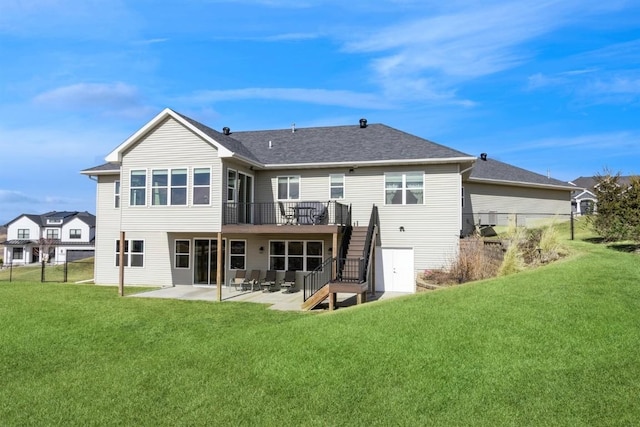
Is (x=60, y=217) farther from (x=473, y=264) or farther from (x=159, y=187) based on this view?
(x=473, y=264)

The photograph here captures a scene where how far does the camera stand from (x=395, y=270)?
18203mm

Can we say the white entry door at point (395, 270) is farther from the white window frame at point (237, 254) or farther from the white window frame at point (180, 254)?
the white window frame at point (180, 254)

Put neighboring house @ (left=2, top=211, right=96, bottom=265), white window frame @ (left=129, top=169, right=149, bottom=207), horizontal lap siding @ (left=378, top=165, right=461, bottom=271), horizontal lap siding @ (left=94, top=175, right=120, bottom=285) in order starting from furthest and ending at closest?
neighboring house @ (left=2, top=211, right=96, bottom=265), horizontal lap siding @ (left=94, top=175, right=120, bottom=285), white window frame @ (left=129, top=169, right=149, bottom=207), horizontal lap siding @ (left=378, top=165, right=461, bottom=271)

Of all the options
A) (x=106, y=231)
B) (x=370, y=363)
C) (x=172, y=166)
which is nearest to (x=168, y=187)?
(x=172, y=166)

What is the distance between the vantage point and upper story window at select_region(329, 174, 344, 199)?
18812 millimetres

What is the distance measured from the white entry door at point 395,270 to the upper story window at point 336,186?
298 centimetres

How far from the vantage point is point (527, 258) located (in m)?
15.8

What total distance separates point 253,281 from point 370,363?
11549 millimetres

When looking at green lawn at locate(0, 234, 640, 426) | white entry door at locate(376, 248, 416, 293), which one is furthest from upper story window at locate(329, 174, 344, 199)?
green lawn at locate(0, 234, 640, 426)

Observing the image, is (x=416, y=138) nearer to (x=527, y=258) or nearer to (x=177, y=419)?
(x=527, y=258)

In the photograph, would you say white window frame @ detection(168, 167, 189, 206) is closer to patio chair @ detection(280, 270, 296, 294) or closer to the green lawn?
patio chair @ detection(280, 270, 296, 294)

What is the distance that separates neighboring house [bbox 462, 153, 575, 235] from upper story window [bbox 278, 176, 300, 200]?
898 centimetres

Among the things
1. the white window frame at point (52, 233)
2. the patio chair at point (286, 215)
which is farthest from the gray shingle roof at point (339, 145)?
the white window frame at point (52, 233)

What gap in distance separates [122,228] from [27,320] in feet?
21.1
